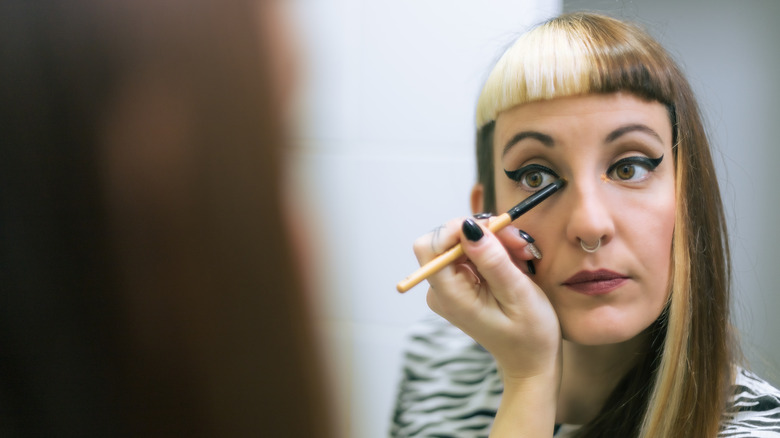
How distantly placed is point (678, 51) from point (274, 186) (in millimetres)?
501

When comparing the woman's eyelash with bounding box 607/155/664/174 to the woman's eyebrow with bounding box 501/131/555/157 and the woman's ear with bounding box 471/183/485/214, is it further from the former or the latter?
the woman's ear with bounding box 471/183/485/214

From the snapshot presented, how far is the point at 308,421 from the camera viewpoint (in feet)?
1.40

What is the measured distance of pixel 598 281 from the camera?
526 mm

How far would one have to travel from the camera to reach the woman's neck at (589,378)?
0.65 meters

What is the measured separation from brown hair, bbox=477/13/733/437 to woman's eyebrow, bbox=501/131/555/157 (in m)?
0.03

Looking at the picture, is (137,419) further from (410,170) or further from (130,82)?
(410,170)

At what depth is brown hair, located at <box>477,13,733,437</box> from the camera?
1.73 ft

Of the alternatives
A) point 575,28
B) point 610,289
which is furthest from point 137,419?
point 575,28

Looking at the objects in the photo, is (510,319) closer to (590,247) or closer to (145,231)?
(590,247)

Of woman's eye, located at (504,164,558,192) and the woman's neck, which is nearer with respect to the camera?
woman's eye, located at (504,164,558,192)

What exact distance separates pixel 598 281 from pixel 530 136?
0.48 ft

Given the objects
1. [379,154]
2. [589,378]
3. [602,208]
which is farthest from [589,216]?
[379,154]

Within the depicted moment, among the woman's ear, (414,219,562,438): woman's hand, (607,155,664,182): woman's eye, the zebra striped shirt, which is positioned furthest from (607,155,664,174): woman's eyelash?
the zebra striped shirt

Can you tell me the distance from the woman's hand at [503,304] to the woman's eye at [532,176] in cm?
5
